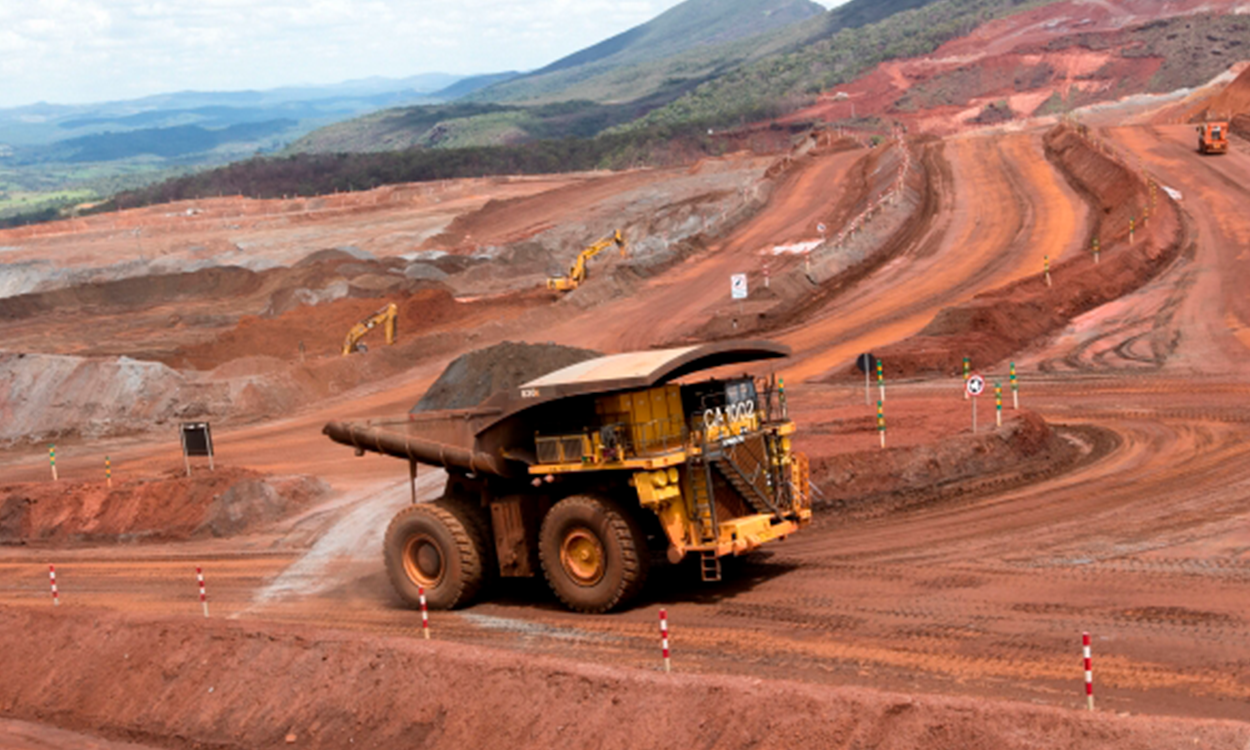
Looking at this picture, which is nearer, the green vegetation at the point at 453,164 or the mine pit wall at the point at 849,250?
the mine pit wall at the point at 849,250

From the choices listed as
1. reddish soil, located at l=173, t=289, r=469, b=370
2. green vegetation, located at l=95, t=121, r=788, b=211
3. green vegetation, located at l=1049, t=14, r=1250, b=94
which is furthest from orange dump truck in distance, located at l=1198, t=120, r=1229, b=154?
green vegetation, located at l=95, t=121, r=788, b=211

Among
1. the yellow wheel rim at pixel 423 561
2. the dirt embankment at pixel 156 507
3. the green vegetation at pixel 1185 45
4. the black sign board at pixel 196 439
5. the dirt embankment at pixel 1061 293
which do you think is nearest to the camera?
the yellow wheel rim at pixel 423 561

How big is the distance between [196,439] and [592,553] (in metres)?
15.7

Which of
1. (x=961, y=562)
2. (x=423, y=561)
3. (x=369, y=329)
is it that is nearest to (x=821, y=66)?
(x=369, y=329)

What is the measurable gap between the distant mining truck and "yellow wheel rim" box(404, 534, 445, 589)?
0.02 meters

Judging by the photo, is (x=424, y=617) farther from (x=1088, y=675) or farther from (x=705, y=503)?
(x=1088, y=675)

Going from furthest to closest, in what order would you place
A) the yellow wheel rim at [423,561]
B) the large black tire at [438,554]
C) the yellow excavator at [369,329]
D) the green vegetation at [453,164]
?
the green vegetation at [453,164] < the yellow excavator at [369,329] < the yellow wheel rim at [423,561] < the large black tire at [438,554]

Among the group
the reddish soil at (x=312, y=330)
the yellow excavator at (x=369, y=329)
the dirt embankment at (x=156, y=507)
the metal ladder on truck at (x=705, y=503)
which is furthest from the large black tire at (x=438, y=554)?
the reddish soil at (x=312, y=330)

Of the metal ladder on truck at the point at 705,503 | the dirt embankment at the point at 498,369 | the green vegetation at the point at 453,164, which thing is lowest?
the metal ladder on truck at the point at 705,503

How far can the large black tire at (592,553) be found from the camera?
1565 centimetres

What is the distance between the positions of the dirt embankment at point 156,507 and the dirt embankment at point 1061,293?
15.4 metres

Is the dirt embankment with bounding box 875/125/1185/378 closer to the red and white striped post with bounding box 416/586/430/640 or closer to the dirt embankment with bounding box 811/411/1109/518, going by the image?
the dirt embankment with bounding box 811/411/1109/518

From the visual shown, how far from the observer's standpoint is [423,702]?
13.5m

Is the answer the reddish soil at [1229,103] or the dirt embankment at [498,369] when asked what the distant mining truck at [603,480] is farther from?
the reddish soil at [1229,103]
